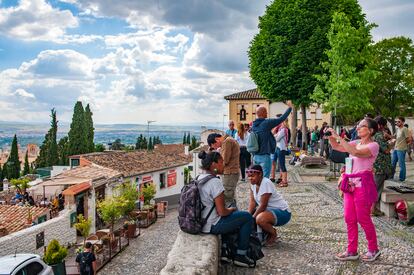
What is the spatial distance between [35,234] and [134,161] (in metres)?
19.8

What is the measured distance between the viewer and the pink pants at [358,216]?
19.2ft

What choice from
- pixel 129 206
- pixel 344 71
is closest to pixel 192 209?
pixel 129 206

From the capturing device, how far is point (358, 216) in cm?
589

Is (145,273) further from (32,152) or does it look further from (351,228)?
(32,152)

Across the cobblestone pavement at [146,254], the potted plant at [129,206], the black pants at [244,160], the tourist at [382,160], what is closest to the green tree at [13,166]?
the potted plant at [129,206]

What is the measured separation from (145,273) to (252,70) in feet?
74.2

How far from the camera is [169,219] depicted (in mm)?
28688

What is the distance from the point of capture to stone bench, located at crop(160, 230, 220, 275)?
4750 millimetres

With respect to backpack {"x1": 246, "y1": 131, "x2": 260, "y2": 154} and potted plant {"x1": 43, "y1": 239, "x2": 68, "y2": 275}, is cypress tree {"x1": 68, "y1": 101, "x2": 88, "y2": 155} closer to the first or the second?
potted plant {"x1": 43, "y1": 239, "x2": 68, "y2": 275}

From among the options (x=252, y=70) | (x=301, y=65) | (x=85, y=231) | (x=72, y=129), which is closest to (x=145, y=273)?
(x=85, y=231)

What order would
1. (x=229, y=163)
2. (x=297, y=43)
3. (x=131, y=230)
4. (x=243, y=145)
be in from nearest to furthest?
1. (x=229, y=163)
2. (x=243, y=145)
3. (x=131, y=230)
4. (x=297, y=43)

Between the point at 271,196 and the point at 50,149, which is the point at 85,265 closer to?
the point at 271,196

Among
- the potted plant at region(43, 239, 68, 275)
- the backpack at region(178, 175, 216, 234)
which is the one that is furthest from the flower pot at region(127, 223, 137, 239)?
the backpack at region(178, 175, 216, 234)

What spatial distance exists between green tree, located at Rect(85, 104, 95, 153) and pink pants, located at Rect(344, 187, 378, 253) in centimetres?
5884
